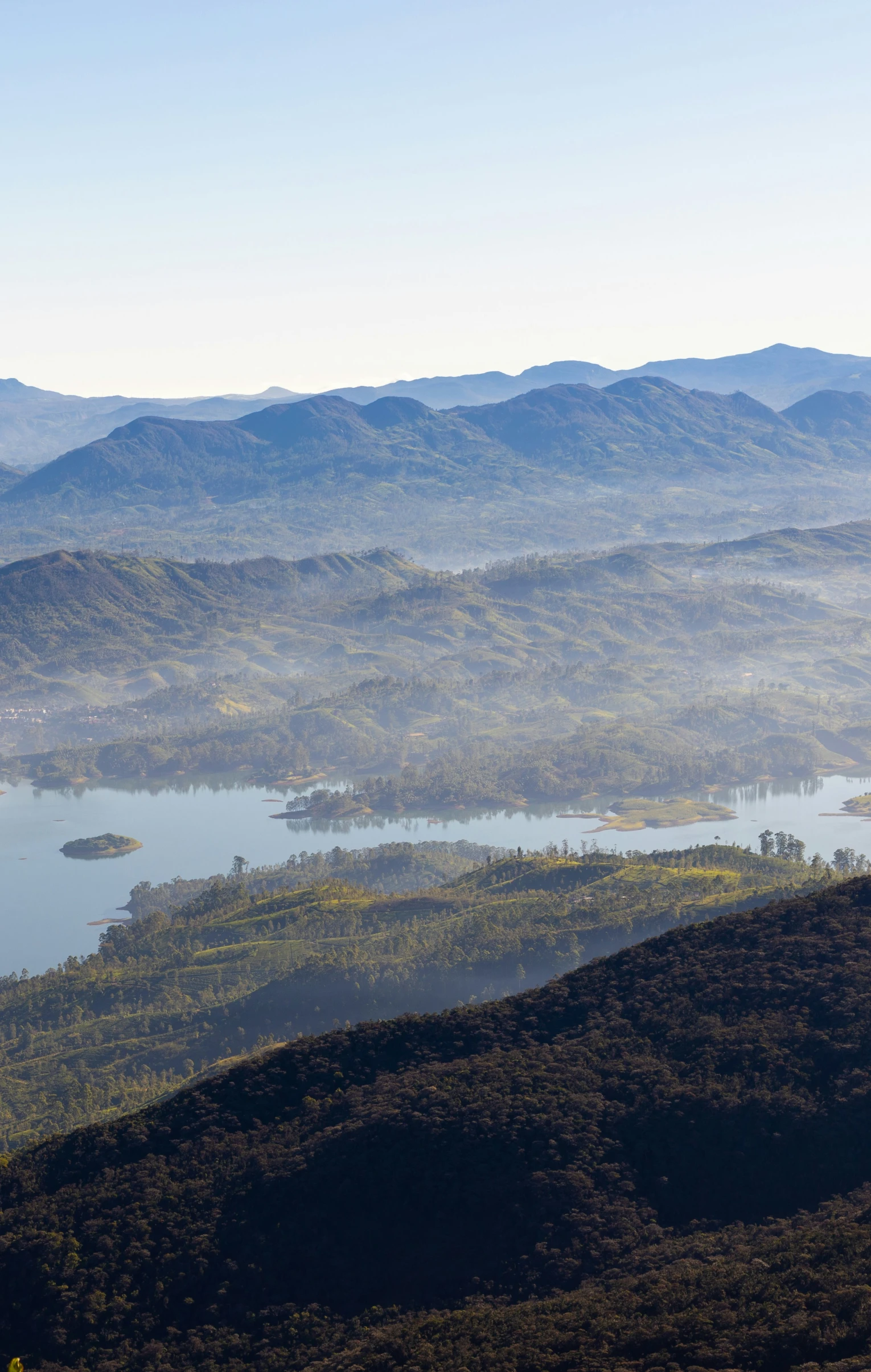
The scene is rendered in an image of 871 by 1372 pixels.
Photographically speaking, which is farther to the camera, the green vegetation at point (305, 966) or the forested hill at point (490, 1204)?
the green vegetation at point (305, 966)

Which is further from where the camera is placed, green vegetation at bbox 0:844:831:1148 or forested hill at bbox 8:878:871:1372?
green vegetation at bbox 0:844:831:1148

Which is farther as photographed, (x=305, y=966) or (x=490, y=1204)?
(x=305, y=966)

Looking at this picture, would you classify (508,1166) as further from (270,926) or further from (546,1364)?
(270,926)

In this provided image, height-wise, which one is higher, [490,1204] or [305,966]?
[305,966]


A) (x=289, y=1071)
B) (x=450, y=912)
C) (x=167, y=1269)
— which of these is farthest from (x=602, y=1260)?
(x=450, y=912)
